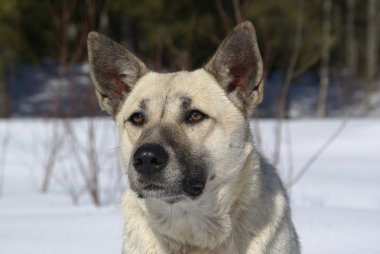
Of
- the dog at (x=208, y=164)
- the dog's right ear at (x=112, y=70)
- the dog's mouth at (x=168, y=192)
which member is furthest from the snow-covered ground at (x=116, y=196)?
the dog's mouth at (x=168, y=192)

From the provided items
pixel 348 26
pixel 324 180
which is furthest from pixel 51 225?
pixel 348 26

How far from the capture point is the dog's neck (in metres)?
3.31

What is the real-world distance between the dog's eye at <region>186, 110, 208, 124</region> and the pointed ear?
222 millimetres

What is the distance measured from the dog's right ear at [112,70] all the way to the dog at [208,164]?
0.02 metres

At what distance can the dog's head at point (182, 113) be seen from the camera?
307cm

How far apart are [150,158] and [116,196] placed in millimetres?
4713

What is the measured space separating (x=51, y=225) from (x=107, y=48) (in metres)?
2.41

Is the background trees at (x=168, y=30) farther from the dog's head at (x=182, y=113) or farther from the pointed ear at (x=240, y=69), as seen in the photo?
the pointed ear at (x=240, y=69)

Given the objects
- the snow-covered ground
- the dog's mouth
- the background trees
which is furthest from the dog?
the background trees

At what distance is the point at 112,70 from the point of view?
3.70m

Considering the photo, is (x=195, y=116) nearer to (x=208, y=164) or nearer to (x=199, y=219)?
(x=208, y=164)

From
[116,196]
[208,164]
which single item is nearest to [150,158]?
[208,164]

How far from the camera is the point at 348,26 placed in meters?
26.9

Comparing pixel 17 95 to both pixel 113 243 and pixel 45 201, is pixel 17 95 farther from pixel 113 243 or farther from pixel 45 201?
pixel 113 243
